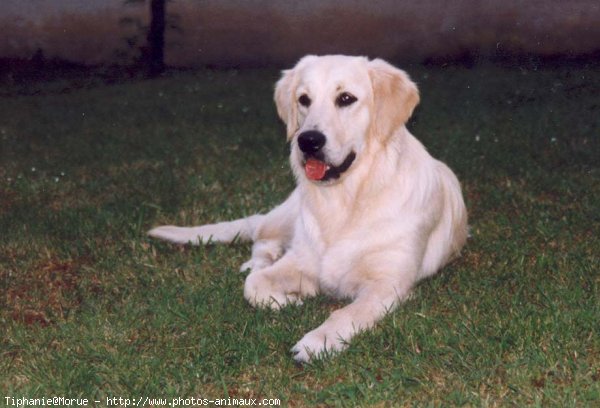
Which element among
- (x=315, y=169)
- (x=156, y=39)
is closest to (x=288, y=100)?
(x=315, y=169)

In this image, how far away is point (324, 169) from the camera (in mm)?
4113

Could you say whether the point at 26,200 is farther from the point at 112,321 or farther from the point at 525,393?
the point at 525,393

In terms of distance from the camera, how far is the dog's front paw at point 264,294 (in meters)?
3.95

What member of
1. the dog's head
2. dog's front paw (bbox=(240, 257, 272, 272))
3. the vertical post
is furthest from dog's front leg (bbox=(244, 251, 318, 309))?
the vertical post

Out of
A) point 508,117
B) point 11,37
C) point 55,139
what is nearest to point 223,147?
point 55,139

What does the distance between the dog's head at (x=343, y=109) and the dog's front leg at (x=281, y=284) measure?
1.54 feet

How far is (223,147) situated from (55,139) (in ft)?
6.38

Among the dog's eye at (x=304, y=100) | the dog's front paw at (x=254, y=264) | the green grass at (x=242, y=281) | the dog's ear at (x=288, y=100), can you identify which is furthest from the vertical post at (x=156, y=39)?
the dog's eye at (x=304, y=100)

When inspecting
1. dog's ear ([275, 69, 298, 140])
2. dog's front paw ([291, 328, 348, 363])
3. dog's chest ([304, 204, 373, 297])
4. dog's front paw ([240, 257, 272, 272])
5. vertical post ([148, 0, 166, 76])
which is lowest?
vertical post ([148, 0, 166, 76])

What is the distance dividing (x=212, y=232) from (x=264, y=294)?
1142mm

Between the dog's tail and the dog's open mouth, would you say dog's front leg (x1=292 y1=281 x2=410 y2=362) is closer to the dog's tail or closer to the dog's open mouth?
the dog's open mouth

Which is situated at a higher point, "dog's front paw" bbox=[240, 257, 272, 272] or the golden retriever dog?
the golden retriever dog

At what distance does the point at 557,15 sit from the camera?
12.6 m

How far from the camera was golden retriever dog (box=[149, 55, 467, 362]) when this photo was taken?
405cm
